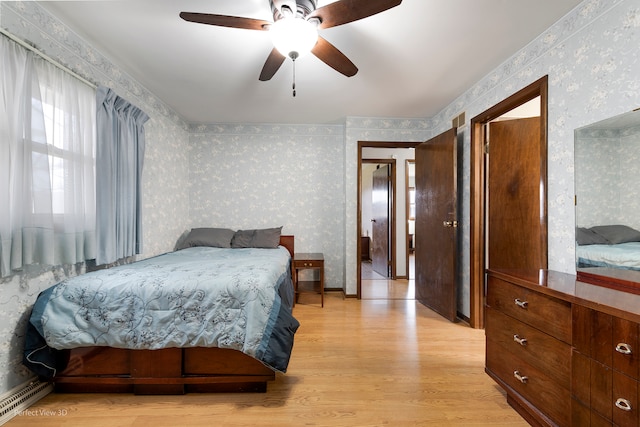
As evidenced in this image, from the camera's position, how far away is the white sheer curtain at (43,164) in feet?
4.67

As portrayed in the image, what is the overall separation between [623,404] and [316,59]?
99.9 inches

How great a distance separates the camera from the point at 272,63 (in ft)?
5.90

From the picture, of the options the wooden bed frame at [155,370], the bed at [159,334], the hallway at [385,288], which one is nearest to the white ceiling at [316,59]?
the bed at [159,334]

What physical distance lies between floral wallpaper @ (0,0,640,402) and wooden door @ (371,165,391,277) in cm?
132

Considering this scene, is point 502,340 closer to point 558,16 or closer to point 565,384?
point 565,384

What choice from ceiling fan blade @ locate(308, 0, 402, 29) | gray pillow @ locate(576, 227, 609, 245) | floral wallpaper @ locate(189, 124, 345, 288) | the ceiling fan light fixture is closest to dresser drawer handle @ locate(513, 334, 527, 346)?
gray pillow @ locate(576, 227, 609, 245)

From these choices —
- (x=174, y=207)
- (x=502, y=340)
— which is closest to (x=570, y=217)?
(x=502, y=340)

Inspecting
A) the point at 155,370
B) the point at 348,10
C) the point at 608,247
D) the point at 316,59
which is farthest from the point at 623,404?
the point at 316,59

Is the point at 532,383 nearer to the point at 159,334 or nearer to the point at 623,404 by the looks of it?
the point at 623,404

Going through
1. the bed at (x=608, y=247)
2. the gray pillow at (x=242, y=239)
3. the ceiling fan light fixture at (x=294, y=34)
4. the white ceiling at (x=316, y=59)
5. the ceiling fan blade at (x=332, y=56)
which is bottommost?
the gray pillow at (x=242, y=239)

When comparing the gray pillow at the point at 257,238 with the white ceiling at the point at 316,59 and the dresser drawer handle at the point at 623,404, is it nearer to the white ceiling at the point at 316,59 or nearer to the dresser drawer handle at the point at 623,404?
the white ceiling at the point at 316,59

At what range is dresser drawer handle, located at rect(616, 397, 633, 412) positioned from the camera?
93 centimetres

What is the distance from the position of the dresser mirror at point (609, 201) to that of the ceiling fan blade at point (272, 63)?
6.27ft

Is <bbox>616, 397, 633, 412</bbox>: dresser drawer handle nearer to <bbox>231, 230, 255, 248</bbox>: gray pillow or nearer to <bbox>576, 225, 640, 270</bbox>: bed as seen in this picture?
<bbox>576, 225, 640, 270</bbox>: bed
